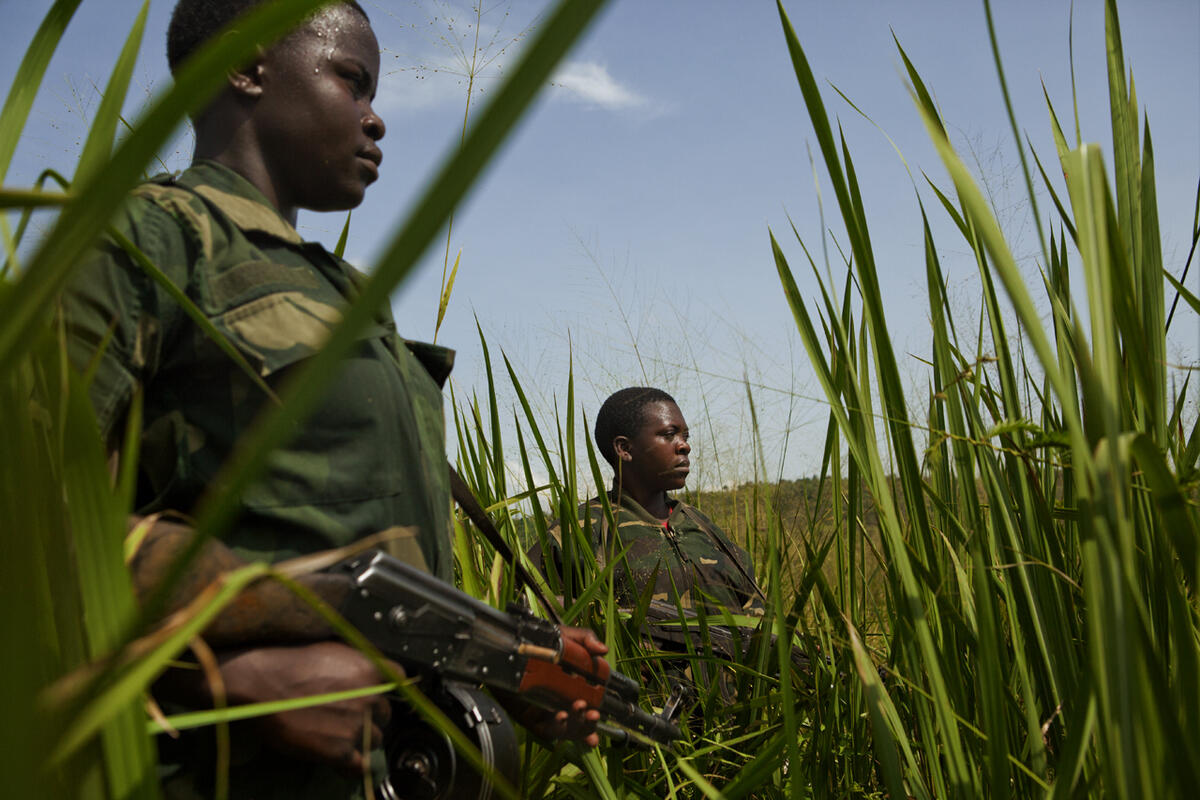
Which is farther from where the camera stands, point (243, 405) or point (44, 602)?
point (243, 405)

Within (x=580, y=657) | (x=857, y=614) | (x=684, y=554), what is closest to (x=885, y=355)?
(x=580, y=657)

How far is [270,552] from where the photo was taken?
0.76 meters

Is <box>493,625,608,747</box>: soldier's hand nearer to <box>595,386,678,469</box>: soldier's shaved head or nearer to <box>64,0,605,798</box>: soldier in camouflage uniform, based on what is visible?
<box>64,0,605,798</box>: soldier in camouflage uniform

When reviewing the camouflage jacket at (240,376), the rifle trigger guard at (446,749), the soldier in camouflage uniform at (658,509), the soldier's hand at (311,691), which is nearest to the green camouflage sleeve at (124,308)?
the camouflage jacket at (240,376)

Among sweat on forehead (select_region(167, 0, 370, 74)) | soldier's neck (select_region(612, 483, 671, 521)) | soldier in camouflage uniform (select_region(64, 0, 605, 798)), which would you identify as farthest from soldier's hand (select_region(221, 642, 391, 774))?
soldier's neck (select_region(612, 483, 671, 521))

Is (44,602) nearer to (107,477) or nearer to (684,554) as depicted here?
(107,477)

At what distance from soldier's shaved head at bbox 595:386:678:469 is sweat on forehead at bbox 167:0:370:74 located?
216cm

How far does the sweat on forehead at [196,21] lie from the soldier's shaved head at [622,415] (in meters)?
2.16

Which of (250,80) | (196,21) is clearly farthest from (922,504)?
(196,21)

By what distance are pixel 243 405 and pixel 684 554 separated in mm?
2023

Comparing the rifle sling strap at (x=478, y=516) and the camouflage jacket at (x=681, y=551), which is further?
the camouflage jacket at (x=681, y=551)

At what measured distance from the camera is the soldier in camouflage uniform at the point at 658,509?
2.53 meters

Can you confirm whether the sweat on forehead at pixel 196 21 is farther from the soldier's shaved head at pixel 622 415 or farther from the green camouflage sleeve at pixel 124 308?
the soldier's shaved head at pixel 622 415

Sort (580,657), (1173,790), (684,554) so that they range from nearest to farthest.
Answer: (1173,790) < (580,657) < (684,554)
